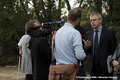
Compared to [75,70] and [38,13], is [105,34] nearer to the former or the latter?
[75,70]

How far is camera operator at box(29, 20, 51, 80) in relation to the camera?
13.1 ft

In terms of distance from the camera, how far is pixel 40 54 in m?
4.06

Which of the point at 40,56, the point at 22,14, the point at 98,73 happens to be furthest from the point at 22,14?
the point at 98,73

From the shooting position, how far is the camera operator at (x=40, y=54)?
158 inches

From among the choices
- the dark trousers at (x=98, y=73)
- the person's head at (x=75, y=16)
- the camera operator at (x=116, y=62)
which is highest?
the person's head at (x=75, y=16)

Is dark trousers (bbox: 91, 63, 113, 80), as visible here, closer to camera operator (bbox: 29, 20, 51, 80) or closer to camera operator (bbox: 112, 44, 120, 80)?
camera operator (bbox: 112, 44, 120, 80)

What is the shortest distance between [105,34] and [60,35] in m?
1.34

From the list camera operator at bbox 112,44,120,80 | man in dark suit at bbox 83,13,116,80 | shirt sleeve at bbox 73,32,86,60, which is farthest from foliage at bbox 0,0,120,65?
shirt sleeve at bbox 73,32,86,60

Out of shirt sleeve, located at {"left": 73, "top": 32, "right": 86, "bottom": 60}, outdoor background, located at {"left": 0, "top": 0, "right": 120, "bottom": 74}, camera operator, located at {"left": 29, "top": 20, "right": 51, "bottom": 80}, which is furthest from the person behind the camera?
outdoor background, located at {"left": 0, "top": 0, "right": 120, "bottom": 74}

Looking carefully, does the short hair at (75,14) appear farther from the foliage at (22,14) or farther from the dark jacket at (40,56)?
the foliage at (22,14)

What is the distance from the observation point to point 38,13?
14.5 metres

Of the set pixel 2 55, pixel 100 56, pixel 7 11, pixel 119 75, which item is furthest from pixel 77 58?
pixel 2 55

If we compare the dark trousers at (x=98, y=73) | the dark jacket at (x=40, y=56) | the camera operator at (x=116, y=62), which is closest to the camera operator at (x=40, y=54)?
the dark jacket at (x=40, y=56)

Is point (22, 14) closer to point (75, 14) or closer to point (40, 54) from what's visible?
point (40, 54)
